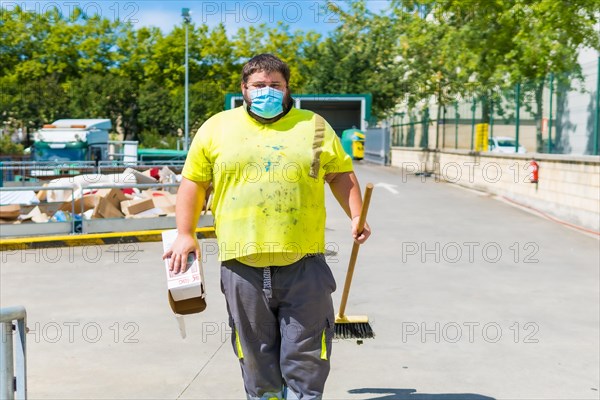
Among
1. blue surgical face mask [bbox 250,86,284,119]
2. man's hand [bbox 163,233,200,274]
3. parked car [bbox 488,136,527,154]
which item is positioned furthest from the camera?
parked car [bbox 488,136,527,154]

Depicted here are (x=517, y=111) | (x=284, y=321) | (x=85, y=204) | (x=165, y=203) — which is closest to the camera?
(x=284, y=321)

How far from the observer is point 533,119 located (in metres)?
17.2

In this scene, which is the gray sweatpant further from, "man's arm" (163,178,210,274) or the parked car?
the parked car

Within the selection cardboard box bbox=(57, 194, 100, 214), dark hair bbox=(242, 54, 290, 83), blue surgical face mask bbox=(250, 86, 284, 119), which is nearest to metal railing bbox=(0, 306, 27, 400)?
blue surgical face mask bbox=(250, 86, 284, 119)

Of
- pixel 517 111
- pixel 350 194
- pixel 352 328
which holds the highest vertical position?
pixel 517 111

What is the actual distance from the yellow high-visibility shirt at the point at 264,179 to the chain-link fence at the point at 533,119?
11.1m

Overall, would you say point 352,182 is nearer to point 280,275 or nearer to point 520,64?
point 280,275

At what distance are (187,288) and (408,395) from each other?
2010 mm

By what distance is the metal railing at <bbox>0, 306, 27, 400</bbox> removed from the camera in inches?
109

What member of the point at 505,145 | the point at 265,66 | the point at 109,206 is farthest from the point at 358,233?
the point at 505,145

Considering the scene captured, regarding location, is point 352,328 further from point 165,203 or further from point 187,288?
point 165,203

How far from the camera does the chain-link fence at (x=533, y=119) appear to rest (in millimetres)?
13969

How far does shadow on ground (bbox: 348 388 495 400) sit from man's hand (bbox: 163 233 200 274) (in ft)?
6.17

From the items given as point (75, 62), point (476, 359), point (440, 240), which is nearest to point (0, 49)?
point (75, 62)
